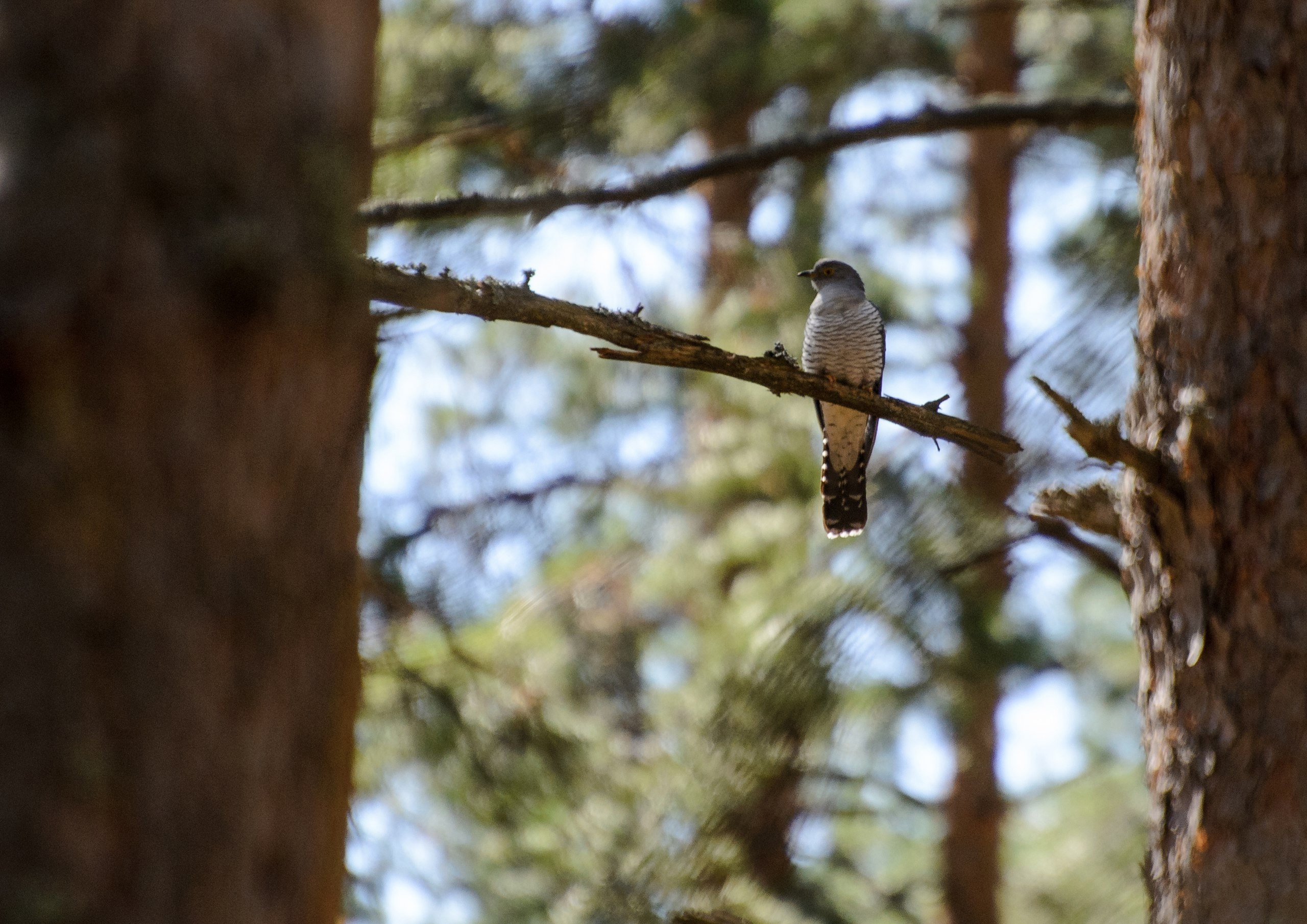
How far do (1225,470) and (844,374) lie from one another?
3.34 m

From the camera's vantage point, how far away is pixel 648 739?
446 inches

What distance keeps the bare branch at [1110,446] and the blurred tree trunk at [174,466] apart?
2.06m

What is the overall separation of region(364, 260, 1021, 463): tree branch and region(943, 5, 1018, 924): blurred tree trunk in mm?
2469

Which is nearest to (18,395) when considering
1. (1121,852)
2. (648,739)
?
(1121,852)

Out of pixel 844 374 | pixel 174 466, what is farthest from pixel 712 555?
pixel 174 466

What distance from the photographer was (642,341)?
3.24 m

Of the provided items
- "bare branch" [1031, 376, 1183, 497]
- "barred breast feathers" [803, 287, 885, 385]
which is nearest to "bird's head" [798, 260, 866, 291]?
"barred breast feathers" [803, 287, 885, 385]

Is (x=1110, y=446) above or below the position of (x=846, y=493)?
below

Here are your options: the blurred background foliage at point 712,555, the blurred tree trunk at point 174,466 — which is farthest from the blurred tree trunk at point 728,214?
the blurred tree trunk at point 174,466

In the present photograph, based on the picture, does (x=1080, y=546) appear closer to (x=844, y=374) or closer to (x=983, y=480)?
(x=983, y=480)

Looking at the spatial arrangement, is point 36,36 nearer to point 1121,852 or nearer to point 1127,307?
point 1127,307

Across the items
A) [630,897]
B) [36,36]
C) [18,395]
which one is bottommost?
[630,897]

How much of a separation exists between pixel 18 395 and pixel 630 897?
4745 mm

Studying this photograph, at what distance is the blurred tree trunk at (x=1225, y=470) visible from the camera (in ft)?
11.8
